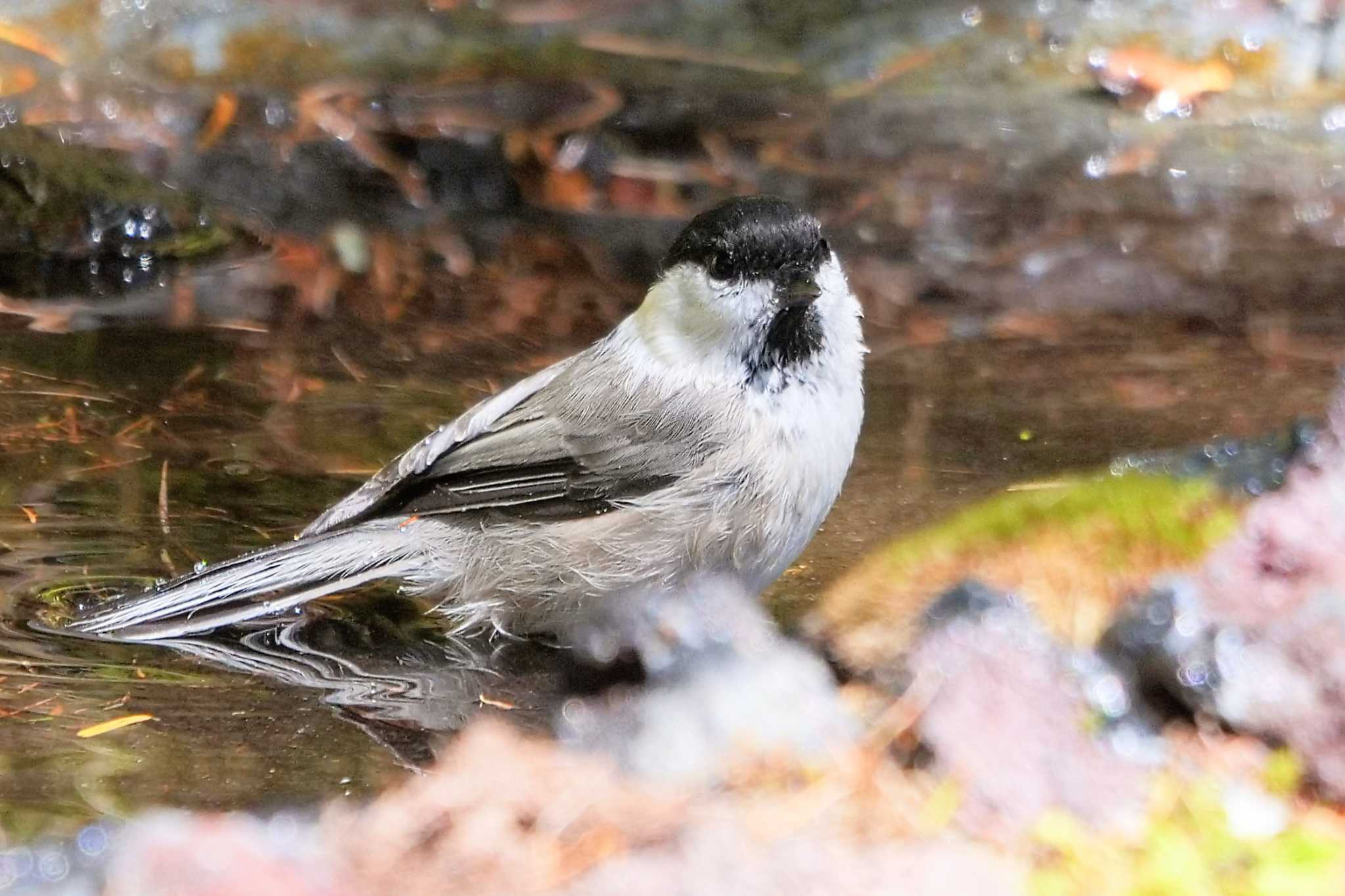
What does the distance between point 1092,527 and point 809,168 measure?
330 cm

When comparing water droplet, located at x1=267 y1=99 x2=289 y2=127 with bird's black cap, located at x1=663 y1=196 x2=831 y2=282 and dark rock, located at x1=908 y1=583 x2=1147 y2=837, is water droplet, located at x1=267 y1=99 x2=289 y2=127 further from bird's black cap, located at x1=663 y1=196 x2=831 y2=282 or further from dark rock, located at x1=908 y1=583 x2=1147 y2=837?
dark rock, located at x1=908 y1=583 x2=1147 y2=837

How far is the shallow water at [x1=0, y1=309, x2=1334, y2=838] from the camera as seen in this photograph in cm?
224

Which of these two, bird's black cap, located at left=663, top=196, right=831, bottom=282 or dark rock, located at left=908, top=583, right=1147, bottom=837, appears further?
bird's black cap, located at left=663, top=196, right=831, bottom=282

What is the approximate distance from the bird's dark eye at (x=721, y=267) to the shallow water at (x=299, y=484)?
617 mm

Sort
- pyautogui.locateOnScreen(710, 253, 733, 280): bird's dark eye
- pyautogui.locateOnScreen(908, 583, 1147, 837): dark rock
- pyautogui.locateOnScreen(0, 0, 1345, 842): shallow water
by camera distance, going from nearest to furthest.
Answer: pyautogui.locateOnScreen(908, 583, 1147, 837): dark rock → pyautogui.locateOnScreen(0, 0, 1345, 842): shallow water → pyautogui.locateOnScreen(710, 253, 733, 280): bird's dark eye

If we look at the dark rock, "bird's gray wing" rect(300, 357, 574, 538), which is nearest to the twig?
"bird's gray wing" rect(300, 357, 574, 538)

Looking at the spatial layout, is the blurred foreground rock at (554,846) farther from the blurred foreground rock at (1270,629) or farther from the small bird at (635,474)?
the small bird at (635,474)

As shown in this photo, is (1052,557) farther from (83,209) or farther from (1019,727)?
(83,209)

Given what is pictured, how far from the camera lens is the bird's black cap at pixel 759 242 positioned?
9.64ft

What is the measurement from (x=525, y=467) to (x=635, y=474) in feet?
0.80

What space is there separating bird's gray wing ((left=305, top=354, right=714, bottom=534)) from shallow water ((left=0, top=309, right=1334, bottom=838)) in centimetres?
23

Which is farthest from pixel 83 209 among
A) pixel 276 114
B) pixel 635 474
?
pixel 635 474

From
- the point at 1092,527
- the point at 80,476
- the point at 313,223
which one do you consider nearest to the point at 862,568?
the point at 1092,527

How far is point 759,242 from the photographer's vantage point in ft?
9.62
